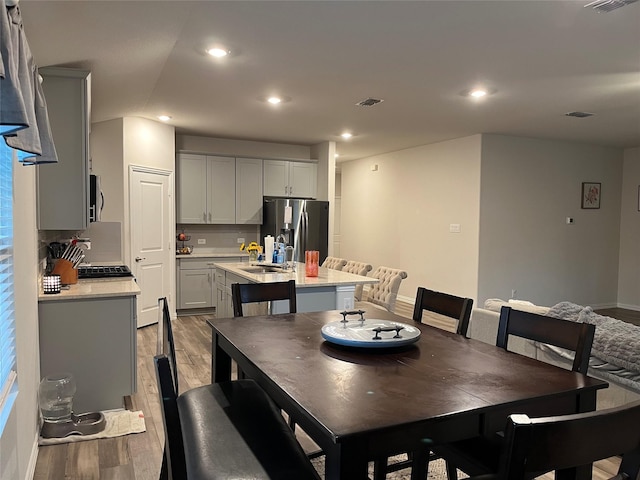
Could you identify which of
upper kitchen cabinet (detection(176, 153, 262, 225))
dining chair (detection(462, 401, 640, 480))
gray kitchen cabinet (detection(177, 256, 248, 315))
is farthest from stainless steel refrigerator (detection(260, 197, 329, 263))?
dining chair (detection(462, 401, 640, 480))

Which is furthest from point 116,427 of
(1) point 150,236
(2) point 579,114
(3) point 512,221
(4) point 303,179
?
(3) point 512,221

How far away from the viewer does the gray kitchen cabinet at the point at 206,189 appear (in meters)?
6.53

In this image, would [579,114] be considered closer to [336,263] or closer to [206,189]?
[336,263]

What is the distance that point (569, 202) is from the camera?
23.2 feet

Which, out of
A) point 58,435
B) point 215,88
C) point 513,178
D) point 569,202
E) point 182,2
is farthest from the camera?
point 569,202

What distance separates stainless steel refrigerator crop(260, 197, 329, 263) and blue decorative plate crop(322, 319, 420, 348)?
4.80 metres

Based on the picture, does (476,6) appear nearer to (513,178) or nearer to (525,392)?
(525,392)

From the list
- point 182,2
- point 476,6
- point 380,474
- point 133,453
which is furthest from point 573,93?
point 133,453

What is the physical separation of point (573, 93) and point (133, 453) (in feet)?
15.1

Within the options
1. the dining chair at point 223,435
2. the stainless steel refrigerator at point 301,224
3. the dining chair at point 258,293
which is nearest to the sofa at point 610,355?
the dining chair at point 258,293

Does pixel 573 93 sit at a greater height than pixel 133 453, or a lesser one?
greater

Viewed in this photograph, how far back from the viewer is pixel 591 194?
23.7 ft

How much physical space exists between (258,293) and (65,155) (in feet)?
5.57

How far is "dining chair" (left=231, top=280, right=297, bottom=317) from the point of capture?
96.7 inches
